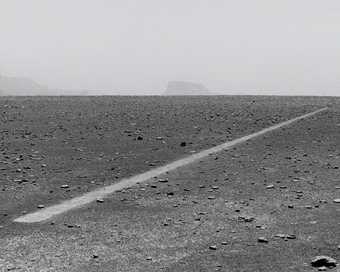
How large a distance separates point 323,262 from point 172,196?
3.92m

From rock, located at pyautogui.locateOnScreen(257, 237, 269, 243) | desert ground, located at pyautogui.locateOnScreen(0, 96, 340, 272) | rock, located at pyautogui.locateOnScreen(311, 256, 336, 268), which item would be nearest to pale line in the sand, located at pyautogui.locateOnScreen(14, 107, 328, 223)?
desert ground, located at pyautogui.locateOnScreen(0, 96, 340, 272)

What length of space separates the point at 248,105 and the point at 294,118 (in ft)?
19.5

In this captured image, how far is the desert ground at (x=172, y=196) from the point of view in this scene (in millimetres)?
6977

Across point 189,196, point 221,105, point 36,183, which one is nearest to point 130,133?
point 36,183

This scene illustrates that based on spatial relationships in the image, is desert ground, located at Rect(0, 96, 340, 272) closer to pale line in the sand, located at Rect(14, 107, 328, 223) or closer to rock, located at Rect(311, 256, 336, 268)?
rock, located at Rect(311, 256, 336, 268)

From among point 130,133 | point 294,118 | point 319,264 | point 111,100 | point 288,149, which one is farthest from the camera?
point 111,100

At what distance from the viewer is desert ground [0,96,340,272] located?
6977 mm

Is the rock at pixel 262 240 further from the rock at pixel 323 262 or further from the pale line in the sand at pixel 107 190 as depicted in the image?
the pale line in the sand at pixel 107 190

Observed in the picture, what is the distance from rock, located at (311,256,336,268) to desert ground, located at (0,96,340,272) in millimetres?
69

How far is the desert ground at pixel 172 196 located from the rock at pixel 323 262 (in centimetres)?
7

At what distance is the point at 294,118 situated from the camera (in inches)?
866

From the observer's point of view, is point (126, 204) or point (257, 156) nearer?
point (126, 204)

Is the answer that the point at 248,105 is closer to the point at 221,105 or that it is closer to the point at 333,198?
the point at 221,105

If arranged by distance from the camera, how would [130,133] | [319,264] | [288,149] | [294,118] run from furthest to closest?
[294,118] < [130,133] < [288,149] < [319,264]
